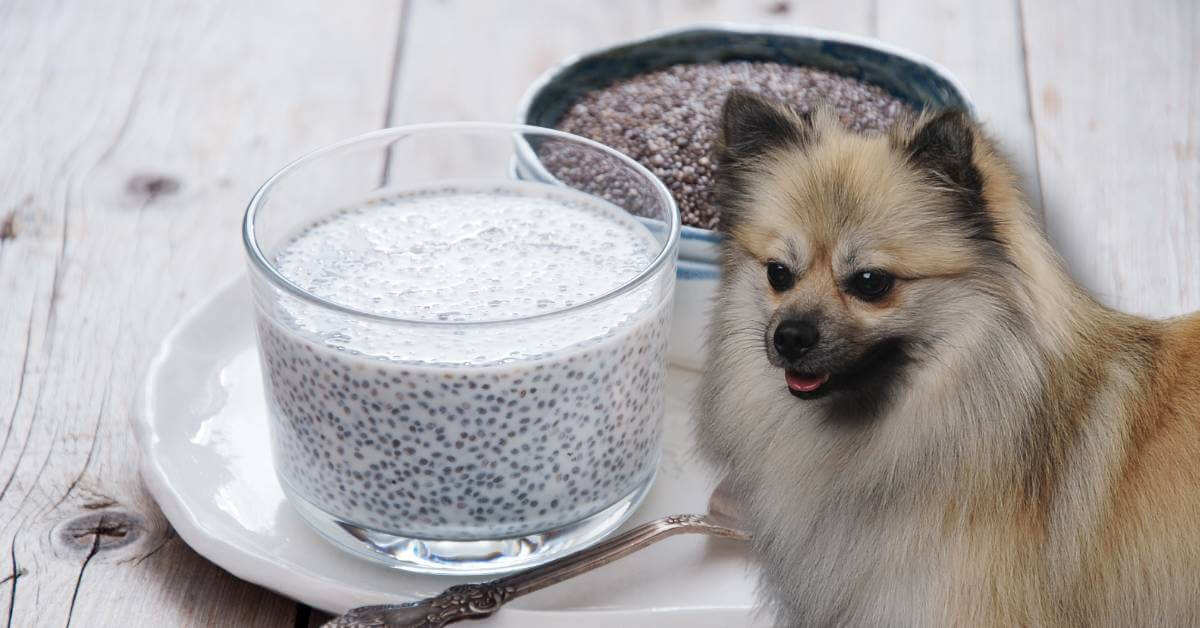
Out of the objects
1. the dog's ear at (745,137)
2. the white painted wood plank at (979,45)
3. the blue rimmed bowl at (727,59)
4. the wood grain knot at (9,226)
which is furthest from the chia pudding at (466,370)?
the white painted wood plank at (979,45)

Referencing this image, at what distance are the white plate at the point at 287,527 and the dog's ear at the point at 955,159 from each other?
1.21ft

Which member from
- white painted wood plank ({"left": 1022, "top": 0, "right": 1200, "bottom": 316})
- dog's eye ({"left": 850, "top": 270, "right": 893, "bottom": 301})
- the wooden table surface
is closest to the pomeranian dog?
dog's eye ({"left": 850, "top": 270, "right": 893, "bottom": 301})

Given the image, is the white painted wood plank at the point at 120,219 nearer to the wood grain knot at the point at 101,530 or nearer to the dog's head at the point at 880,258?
the wood grain knot at the point at 101,530

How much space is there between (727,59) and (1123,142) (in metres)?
0.56

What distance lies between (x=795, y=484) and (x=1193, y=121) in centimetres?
110

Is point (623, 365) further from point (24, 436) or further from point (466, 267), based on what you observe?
point (24, 436)

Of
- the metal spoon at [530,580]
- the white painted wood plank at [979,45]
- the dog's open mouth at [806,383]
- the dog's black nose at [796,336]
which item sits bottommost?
the white painted wood plank at [979,45]

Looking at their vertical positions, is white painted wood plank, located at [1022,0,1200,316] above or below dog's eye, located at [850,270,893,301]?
below

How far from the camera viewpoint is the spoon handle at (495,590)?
40.4 inches

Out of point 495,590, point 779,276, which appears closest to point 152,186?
point 495,590

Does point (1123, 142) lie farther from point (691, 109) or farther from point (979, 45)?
point (691, 109)

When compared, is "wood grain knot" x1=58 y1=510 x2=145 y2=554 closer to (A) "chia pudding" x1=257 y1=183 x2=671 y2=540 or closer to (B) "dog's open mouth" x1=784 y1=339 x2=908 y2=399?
(A) "chia pudding" x1=257 y1=183 x2=671 y2=540

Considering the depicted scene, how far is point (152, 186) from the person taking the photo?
169 centimetres

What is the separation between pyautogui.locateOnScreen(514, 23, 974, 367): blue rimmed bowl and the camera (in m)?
1.48
